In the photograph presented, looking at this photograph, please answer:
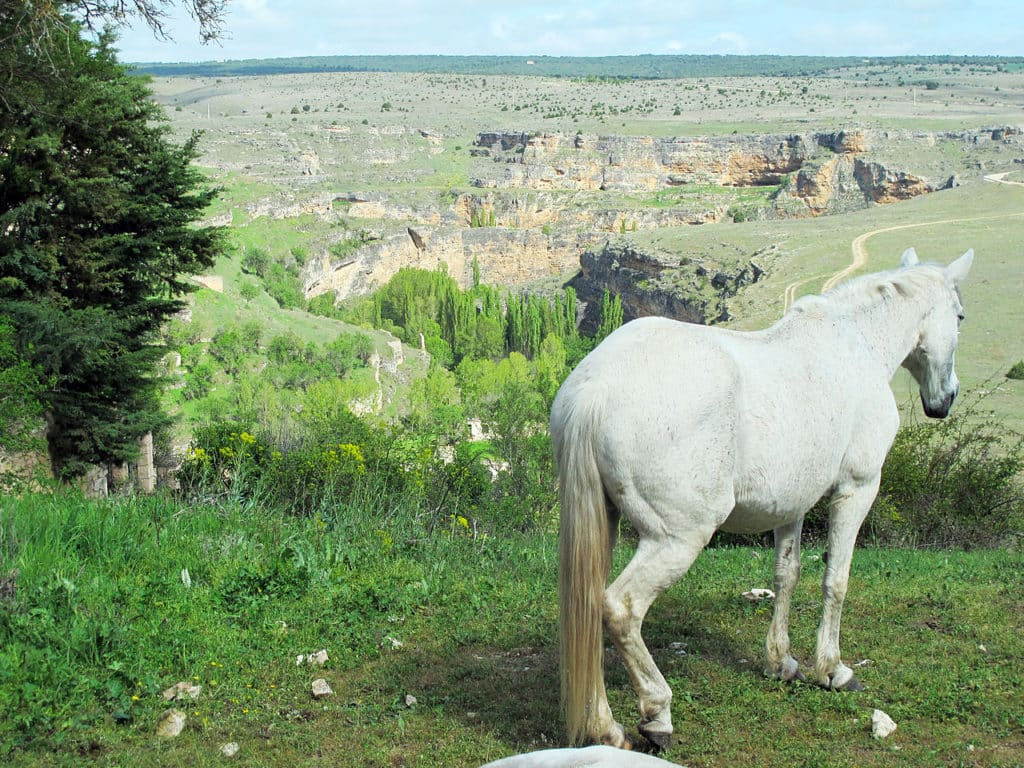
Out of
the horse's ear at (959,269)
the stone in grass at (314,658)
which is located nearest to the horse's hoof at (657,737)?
the stone in grass at (314,658)

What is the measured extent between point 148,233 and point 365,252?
81244 millimetres

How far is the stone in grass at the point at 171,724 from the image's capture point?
14.7 ft

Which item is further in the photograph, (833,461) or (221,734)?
(833,461)

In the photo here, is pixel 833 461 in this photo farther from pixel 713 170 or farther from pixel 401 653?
pixel 713 170

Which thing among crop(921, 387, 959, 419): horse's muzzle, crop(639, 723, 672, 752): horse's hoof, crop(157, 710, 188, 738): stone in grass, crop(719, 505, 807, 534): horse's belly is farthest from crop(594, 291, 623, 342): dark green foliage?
crop(157, 710, 188, 738): stone in grass

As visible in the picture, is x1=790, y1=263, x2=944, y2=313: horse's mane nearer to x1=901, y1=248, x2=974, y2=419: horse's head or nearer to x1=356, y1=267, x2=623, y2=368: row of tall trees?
x1=901, y1=248, x2=974, y2=419: horse's head

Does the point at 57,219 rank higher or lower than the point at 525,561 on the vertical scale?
higher

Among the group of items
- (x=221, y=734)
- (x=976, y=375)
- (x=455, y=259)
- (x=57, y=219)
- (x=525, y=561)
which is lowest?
(x=455, y=259)

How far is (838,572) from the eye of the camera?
17.3ft

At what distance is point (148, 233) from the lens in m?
17.0

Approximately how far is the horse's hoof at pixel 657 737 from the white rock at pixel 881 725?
1.04 meters

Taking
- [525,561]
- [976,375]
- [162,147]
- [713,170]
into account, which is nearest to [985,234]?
[976,375]

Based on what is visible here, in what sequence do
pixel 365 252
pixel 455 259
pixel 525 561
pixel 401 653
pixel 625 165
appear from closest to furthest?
pixel 401 653
pixel 525 561
pixel 365 252
pixel 455 259
pixel 625 165

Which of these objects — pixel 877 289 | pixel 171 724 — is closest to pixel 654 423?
pixel 877 289
